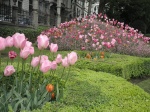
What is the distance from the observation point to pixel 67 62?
3439 mm

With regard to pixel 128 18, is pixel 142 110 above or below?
below

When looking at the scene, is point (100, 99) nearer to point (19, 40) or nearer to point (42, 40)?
point (42, 40)

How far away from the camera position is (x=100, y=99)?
3695 mm

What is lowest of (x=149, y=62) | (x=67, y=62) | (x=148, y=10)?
(x=149, y=62)

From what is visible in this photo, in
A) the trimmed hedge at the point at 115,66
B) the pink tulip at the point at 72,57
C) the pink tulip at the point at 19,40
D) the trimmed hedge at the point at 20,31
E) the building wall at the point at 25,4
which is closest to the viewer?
the pink tulip at the point at 19,40

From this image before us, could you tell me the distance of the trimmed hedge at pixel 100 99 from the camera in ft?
10.7

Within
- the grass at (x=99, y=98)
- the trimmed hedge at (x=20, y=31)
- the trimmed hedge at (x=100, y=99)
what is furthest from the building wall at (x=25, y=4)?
the trimmed hedge at (x=100, y=99)

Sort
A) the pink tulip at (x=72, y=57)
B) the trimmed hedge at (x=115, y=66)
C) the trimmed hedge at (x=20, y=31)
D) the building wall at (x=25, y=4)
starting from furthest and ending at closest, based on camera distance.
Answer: the building wall at (x=25, y=4) → the trimmed hedge at (x=20, y=31) → the trimmed hedge at (x=115, y=66) → the pink tulip at (x=72, y=57)

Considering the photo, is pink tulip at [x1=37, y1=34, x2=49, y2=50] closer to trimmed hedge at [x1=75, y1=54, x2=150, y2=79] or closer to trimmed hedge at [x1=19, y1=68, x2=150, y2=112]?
trimmed hedge at [x1=19, y1=68, x2=150, y2=112]

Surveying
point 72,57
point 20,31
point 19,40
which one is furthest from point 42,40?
point 20,31

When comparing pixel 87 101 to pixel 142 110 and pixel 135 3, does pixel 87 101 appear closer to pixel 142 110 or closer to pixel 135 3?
pixel 142 110

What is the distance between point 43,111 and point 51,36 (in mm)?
12405

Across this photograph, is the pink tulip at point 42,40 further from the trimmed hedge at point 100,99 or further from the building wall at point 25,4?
the building wall at point 25,4

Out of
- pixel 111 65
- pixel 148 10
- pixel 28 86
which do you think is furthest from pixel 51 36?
pixel 148 10
